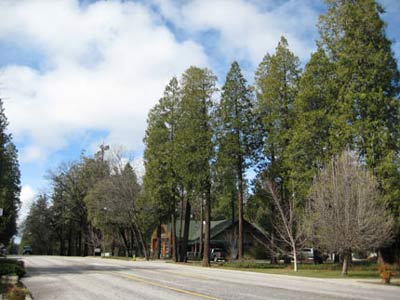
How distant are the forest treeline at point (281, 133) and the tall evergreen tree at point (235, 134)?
0.08 metres

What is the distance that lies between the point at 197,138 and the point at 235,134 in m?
3.19

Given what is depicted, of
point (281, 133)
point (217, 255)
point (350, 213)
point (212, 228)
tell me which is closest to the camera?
point (350, 213)

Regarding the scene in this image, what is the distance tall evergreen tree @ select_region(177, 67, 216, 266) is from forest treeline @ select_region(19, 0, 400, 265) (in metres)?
0.09

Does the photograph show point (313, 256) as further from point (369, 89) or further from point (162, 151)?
point (369, 89)

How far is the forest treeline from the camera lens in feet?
89.4

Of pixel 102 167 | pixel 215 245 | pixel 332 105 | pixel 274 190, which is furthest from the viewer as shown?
pixel 102 167

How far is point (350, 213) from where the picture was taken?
23.3m

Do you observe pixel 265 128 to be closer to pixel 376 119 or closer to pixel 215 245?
pixel 376 119

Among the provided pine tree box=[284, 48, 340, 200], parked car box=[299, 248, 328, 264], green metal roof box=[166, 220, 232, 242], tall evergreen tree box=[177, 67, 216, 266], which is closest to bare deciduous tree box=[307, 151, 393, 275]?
pine tree box=[284, 48, 340, 200]

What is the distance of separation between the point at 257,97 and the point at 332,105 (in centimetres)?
825

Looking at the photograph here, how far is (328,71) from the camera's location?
99.3 feet

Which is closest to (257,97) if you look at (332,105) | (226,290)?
(332,105)

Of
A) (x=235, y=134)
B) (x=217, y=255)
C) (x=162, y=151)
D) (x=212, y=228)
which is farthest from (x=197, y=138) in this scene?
(x=212, y=228)

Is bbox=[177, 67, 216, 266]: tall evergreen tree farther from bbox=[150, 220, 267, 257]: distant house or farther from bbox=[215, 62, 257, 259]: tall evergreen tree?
bbox=[150, 220, 267, 257]: distant house
